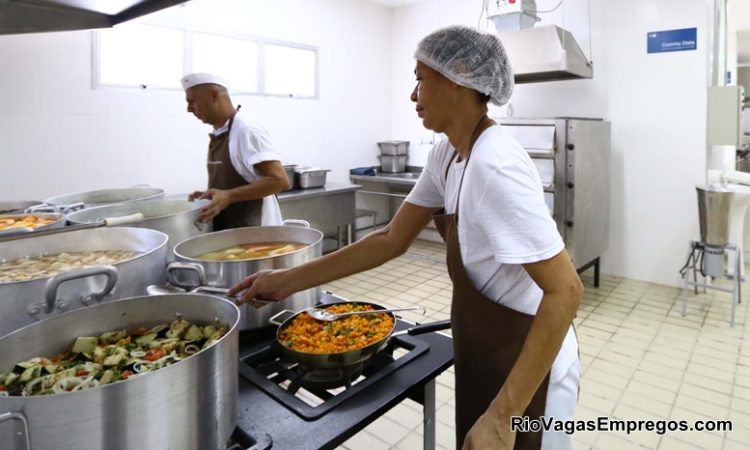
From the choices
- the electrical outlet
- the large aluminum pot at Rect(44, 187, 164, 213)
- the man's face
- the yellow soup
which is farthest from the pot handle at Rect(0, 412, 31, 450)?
the electrical outlet

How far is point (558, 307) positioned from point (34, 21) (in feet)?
7.63

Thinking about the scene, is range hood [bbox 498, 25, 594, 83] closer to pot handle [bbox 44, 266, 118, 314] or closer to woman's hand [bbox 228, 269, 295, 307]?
woman's hand [bbox 228, 269, 295, 307]

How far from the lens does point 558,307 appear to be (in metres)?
0.85

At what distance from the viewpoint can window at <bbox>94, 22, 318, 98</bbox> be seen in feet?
11.2

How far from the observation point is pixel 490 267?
3.30 feet

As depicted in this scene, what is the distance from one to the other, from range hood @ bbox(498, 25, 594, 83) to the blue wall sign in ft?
2.21

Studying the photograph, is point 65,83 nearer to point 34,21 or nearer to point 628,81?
point 34,21

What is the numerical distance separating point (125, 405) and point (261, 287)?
52 centimetres

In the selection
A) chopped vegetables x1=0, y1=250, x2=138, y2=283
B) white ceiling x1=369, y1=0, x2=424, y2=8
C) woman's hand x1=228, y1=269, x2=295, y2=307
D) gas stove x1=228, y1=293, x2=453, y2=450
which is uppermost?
white ceiling x1=369, y1=0, x2=424, y2=8

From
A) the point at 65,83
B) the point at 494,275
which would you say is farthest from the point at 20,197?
the point at 494,275

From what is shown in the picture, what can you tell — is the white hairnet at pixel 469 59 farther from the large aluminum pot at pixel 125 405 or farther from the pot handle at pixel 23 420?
the pot handle at pixel 23 420

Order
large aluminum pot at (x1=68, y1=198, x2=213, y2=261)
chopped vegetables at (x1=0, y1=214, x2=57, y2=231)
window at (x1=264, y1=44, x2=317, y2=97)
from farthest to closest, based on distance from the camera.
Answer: window at (x1=264, y1=44, x2=317, y2=97), chopped vegetables at (x1=0, y1=214, x2=57, y2=231), large aluminum pot at (x1=68, y1=198, x2=213, y2=261)

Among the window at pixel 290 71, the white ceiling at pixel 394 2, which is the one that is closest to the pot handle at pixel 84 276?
the window at pixel 290 71

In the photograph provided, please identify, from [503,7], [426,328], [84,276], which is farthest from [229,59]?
[426,328]
